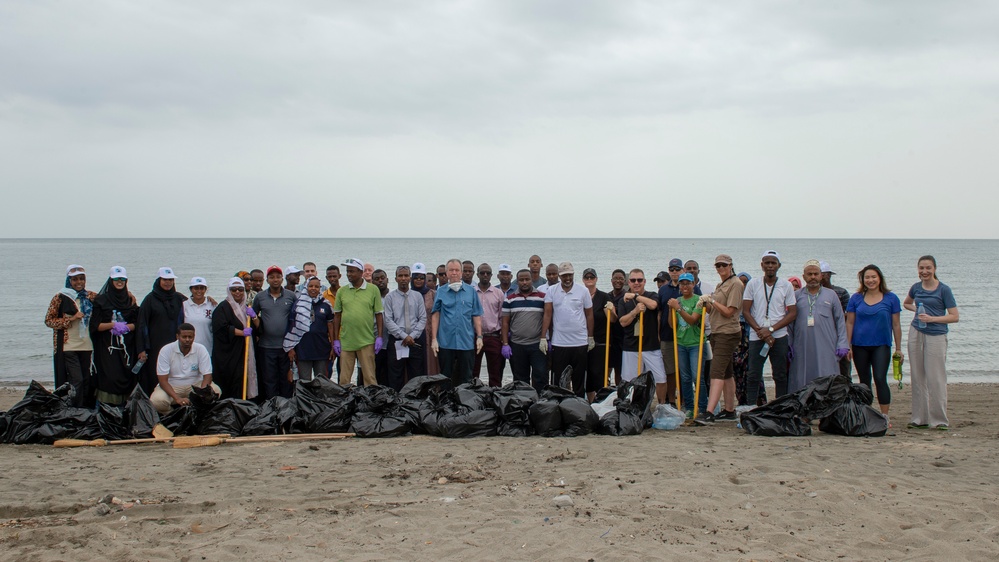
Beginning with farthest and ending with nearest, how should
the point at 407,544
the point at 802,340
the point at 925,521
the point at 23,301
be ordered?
the point at 23,301 → the point at 802,340 → the point at 925,521 → the point at 407,544

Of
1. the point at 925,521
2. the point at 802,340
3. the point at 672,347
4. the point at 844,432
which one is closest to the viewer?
the point at 925,521

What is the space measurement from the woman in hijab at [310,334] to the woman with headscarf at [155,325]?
124 centimetres

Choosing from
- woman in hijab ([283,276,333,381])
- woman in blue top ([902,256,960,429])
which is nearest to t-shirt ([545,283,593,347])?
woman in hijab ([283,276,333,381])

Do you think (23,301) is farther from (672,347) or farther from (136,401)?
(672,347)

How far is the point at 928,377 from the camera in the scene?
7.55 metres

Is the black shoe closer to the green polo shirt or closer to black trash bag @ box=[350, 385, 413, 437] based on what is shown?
black trash bag @ box=[350, 385, 413, 437]

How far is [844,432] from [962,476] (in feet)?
4.79

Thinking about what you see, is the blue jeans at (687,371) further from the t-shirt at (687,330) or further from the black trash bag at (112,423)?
the black trash bag at (112,423)

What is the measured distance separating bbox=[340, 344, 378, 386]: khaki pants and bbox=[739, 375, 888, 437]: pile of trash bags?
420 centimetres

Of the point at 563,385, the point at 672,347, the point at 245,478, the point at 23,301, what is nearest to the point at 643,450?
the point at 563,385

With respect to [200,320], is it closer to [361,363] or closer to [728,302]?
[361,363]

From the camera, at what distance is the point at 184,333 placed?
7.43 m

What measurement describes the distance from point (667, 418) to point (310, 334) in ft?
13.6

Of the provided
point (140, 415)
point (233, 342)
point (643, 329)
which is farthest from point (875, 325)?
point (140, 415)
